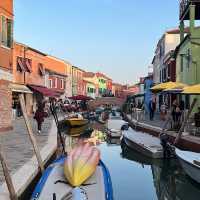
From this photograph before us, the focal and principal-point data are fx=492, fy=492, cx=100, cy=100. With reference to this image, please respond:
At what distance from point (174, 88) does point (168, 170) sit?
287 inches

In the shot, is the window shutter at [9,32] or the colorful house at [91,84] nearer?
the window shutter at [9,32]

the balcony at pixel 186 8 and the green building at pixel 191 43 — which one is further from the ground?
the balcony at pixel 186 8

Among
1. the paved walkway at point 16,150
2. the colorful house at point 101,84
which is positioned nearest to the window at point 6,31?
the paved walkway at point 16,150

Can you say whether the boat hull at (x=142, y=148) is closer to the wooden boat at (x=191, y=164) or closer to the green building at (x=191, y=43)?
the wooden boat at (x=191, y=164)

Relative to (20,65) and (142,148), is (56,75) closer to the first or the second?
(20,65)

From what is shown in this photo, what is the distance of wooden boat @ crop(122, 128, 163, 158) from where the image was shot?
67.8 feet

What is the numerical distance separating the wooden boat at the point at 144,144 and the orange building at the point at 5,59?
637cm

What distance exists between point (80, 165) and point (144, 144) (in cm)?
1156

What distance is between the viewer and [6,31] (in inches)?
→ 1021

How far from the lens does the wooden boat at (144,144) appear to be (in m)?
20.7

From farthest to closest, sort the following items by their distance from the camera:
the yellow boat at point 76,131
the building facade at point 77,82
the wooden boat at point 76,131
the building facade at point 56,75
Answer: the building facade at point 77,82 → the building facade at point 56,75 → the yellow boat at point 76,131 → the wooden boat at point 76,131

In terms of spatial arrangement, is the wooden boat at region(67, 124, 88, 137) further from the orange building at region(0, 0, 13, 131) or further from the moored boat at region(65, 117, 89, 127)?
the orange building at region(0, 0, 13, 131)

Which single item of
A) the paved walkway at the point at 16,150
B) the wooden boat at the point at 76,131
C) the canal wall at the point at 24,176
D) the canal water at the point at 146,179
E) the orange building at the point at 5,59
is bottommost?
the canal water at the point at 146,179

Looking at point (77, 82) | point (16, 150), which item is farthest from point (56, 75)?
point (16, 150)
